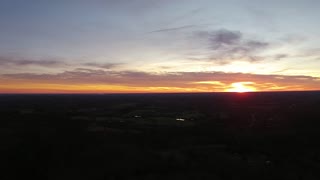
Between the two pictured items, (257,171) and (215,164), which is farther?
(215,164)

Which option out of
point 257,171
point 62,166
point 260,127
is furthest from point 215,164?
point 260,127

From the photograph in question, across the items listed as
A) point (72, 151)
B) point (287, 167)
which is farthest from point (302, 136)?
point (72, 151)

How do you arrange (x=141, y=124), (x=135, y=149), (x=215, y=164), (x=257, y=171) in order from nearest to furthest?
(x=257, y=171)
(x=215, y=164)
(x=135, y=149)
(x=141, y=124)

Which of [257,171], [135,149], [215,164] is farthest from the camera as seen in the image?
[135,149]

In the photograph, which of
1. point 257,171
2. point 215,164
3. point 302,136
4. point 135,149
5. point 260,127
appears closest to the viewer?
point 257,171

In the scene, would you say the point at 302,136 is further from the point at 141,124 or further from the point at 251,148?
the point at 141,124

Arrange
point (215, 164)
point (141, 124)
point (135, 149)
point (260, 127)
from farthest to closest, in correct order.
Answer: point (141, 124) < point (260, 127) < point (135, 149) < point (215, 164)

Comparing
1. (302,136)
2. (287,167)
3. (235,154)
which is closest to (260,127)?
(302,136)

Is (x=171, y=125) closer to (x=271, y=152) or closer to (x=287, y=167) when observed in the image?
(x=271, y=152)

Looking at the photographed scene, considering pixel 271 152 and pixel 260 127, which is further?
pixel 260 127
